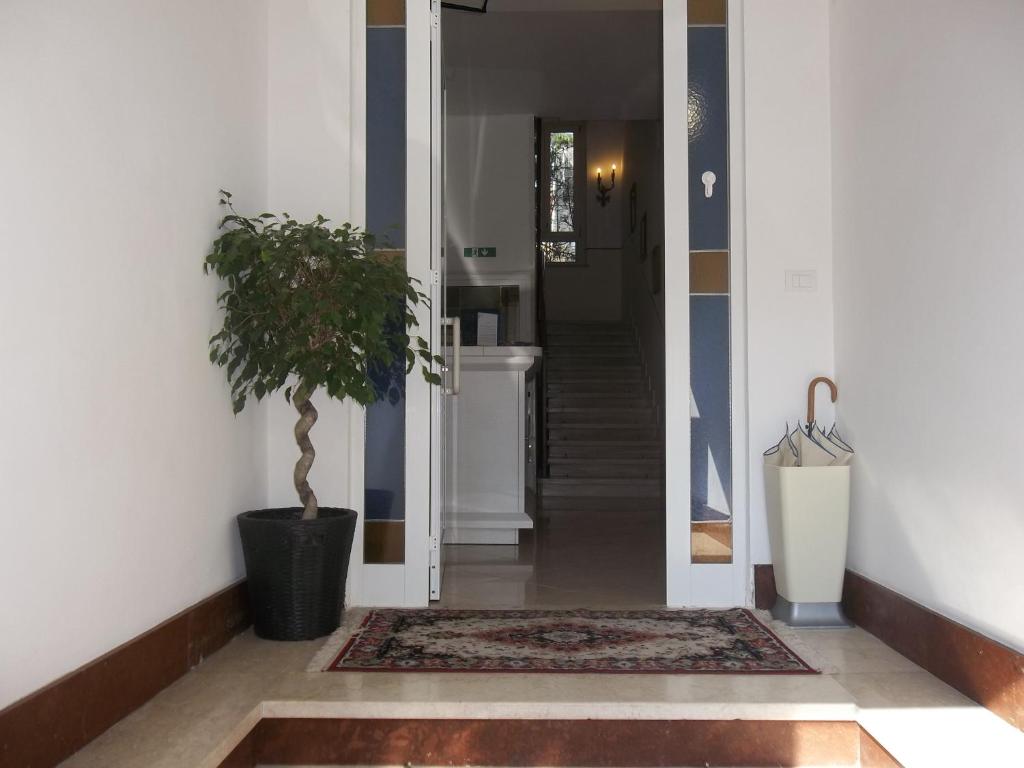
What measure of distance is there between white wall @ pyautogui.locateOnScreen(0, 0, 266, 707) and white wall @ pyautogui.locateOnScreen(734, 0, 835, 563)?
7.28 feet

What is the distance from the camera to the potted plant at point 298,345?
3.36 metres

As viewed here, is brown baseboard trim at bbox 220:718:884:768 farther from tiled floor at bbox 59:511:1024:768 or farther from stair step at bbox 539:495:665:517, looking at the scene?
stair step at bbox 539:495:665:517

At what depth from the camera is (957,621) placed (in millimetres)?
2955

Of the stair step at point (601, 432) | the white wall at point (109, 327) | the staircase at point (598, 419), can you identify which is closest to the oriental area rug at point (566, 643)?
the white wall at point (109, 327)

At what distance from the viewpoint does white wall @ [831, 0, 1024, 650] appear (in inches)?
105

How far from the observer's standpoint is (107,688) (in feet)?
8.27

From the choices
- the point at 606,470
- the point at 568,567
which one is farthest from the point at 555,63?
the point at 568,567

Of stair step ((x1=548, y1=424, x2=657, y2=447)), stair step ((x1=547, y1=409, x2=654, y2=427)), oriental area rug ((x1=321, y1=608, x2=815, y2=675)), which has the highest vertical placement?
stair step ((x1=547, y1=409, x2=654, y2=427))

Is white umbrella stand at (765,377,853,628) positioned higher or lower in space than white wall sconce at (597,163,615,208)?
lower

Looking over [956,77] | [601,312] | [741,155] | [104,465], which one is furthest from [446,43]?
[601,312]

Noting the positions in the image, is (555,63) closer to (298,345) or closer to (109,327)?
(298,345)

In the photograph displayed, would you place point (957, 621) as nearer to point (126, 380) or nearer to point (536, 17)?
point (126, 380)

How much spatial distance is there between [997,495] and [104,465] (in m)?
2.58

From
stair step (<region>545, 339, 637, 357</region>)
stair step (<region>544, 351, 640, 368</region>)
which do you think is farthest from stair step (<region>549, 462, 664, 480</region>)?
stair step (<region>545, 339, 637, 357</region>)
